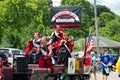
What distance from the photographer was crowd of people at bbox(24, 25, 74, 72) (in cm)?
1634

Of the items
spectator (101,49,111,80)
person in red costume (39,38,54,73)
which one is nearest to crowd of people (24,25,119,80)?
person in red costume (39,38,54,73)

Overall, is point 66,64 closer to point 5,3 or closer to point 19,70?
point 19,70

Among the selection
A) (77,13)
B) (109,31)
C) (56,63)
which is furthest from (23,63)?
(109,31)

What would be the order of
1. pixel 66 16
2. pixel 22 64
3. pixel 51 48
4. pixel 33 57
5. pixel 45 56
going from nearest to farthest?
pixel 22 64, pixel 45 56, pixel 51 48, pixel 33 57, pixel 66 16

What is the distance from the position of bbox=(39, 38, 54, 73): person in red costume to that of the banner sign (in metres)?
2.91

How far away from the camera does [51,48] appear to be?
16.5 metres

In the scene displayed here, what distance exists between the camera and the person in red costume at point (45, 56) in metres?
16.3

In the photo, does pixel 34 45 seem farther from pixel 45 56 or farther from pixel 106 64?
pixel 106 64

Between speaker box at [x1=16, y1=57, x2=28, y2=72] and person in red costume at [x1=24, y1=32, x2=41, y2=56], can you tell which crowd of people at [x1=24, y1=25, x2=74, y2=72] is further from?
speaker box at [x1=16, y1=57, x2=28, y2=72]

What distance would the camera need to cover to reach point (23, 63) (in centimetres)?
1596

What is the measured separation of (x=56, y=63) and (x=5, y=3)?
2737cm

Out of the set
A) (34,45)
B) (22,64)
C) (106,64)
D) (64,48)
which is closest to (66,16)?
(106,64)

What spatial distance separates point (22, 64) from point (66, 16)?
4.46 meters

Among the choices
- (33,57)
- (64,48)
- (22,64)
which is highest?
(64,48)
